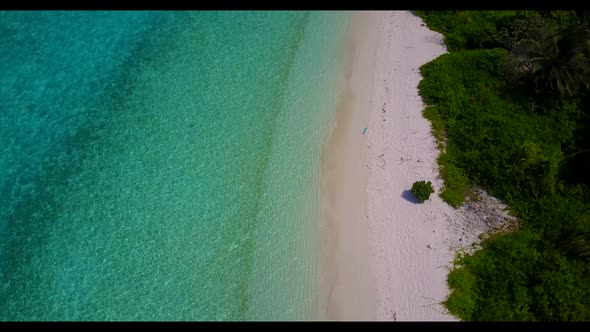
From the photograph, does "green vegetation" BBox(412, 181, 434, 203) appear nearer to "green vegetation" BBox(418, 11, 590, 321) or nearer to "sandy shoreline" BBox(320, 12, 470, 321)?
"sandy shoreline" BBox(320, 12, 470, 321)

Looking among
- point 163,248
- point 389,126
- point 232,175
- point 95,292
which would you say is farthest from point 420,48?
point 95,292

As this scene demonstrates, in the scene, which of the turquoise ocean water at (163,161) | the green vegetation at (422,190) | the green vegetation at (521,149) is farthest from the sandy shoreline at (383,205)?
the turquoise ocean water at (163,161)

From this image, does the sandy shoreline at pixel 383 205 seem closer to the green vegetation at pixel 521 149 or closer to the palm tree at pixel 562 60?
the green vegetation at pixel 521 149

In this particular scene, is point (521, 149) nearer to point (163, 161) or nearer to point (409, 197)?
point (409, 197)

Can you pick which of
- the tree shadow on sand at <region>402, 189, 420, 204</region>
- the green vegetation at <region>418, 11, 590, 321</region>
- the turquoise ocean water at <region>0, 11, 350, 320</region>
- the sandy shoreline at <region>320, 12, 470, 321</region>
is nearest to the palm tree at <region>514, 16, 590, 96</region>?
the green vegetation at <region>418, 11, 590, 321</region>

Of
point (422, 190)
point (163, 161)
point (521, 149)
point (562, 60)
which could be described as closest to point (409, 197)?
point (422, 190)
